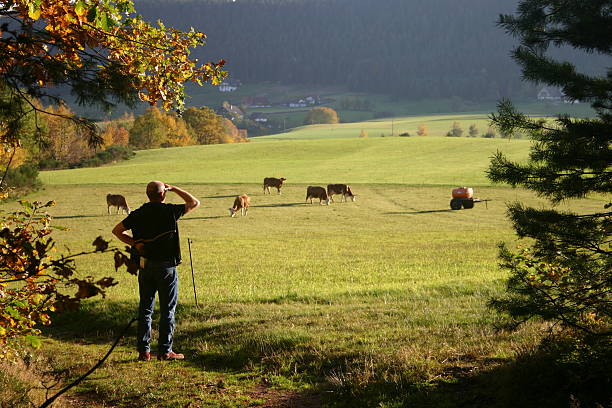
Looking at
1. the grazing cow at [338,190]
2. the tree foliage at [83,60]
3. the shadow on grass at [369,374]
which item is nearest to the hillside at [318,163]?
the grazing cow at [338,190]

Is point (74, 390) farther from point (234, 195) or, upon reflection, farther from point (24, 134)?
point (234, 195)

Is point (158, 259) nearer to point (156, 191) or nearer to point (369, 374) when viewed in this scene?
point (156, 191)

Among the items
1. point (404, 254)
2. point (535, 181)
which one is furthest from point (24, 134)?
point (404, 254)

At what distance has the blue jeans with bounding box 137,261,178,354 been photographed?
8031 millimetres

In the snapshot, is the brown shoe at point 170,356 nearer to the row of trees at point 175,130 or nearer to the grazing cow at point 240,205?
the grazing cow at point 240,205

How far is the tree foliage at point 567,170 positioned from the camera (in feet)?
19.4

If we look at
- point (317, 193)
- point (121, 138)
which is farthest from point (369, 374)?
point (121, 138)

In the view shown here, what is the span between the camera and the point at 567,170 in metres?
6.26

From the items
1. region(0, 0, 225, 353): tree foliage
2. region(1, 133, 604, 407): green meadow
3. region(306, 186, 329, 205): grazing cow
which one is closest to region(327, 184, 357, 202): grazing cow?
region(306, 186, 329, 205): grazing cow

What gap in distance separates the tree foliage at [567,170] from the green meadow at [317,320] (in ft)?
2.32

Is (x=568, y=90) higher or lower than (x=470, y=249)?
higher

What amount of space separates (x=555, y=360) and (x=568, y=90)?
259 cm

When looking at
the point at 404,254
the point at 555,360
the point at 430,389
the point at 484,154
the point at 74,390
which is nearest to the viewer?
the point at 555,360

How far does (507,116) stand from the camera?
21.7ft
